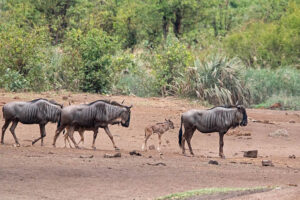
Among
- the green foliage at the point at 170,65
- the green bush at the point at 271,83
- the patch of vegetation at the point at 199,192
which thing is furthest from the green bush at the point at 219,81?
the patch of vegetation at the point at 199,192

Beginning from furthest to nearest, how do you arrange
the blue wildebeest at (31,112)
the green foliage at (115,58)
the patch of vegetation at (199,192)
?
the green foliage at (115,58) < the blue wildebeest at (31,112) < the patch of vegetation at (199,192)

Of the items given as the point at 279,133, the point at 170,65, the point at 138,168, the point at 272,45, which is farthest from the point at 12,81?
the point at 272,45

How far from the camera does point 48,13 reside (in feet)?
120

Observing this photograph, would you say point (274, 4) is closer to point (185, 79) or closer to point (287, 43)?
point (287, 43)

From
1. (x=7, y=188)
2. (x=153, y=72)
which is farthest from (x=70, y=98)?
(x=7, y=188)

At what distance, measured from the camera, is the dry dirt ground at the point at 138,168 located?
11.1 m

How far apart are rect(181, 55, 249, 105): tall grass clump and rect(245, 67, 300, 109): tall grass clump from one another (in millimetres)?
856

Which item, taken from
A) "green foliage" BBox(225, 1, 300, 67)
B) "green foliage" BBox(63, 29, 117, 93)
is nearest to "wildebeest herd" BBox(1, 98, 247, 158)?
"green foliage" BBox(63, 29, 117, 93)

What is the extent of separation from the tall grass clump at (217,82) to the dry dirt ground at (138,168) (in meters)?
4.79

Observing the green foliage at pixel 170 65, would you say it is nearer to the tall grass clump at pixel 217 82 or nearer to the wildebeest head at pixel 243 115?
the tall grass clump at pixel 217 82

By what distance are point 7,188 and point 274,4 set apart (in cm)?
3966

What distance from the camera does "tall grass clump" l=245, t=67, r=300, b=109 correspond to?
2745 centimetres

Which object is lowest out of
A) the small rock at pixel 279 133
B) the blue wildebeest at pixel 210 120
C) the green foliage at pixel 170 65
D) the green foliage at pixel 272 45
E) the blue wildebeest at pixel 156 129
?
the small rock at pixel 279 133

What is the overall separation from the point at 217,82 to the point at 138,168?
43.9 feet
